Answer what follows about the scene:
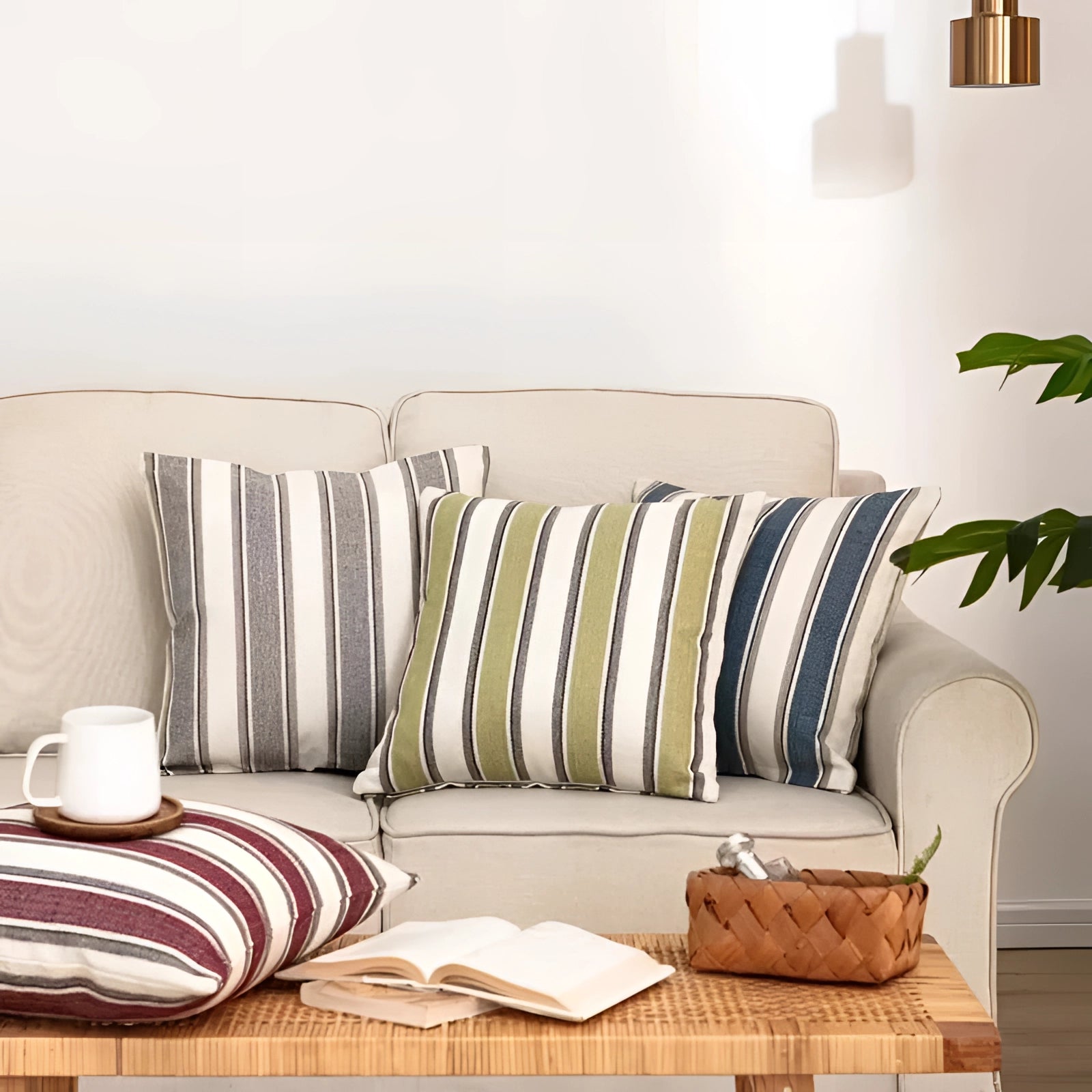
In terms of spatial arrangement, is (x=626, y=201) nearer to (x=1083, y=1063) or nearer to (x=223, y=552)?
(x=223, y=552)

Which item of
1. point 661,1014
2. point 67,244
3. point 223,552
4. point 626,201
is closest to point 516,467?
point 223,552

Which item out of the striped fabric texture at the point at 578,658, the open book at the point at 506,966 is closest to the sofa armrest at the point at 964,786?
the striped fabric texture at the point at 578,658

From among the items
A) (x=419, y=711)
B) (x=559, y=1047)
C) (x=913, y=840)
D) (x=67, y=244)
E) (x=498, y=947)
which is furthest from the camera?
(x=67, y=244)

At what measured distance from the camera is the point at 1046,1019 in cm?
232

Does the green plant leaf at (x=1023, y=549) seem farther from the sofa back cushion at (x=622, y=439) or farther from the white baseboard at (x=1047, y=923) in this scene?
the white baseboard at (x=1047, y=923)

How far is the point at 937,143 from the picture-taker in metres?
2.68

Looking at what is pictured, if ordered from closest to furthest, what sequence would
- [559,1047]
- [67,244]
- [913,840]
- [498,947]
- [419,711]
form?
1. [559,1047]
2. [498,947]
3. [913,840]
4. [419,711]
5. [67,244]

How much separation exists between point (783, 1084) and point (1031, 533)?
709mm

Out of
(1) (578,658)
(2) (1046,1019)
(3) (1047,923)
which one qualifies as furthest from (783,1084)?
(3) (1047,923)

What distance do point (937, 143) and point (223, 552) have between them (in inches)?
61.5

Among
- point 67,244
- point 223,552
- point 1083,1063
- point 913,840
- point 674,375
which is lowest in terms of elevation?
point 1083,1063

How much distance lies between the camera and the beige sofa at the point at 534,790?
67.3 inches

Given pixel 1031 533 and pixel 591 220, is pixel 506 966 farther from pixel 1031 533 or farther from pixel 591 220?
pixel 591 220

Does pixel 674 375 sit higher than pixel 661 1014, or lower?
higher
